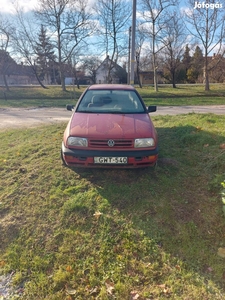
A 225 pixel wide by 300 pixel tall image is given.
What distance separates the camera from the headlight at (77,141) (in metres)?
3.31

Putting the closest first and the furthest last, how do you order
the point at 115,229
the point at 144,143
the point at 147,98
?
the point at 115,229
the point at 144,143
the point at 147,98

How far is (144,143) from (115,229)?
1.36 metres

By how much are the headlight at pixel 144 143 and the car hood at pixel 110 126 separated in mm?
69

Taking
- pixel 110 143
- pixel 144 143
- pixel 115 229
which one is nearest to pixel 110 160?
pixel 110 143

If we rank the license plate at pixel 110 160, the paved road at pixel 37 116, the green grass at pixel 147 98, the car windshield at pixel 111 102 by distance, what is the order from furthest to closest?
the green grass at pixel 147 98 → the paved road at pixel 37 116 → the car windshield at pixel 111 102 → the license plate at pixel 110 160

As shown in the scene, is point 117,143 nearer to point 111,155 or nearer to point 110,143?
point 110,143

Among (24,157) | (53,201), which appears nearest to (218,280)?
(53,201)

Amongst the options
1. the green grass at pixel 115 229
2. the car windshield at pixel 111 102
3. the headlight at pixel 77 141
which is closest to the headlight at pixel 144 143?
the green grass at pixel 115 229

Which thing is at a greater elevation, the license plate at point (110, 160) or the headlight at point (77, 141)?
the headlight at point (77, 141)

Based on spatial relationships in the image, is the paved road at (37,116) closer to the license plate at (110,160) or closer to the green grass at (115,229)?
the green grass at (115,229)

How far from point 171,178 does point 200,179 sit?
0.46 metres

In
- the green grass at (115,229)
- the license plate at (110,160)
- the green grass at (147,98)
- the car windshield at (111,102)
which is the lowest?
the green grass at (115,229)

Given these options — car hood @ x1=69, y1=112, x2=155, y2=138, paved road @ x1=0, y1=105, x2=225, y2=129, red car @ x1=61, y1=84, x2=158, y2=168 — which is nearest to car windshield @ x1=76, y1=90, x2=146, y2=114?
car hood @ x1=69, y1=112, x2=155, y2=138

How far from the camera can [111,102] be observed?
448cm
